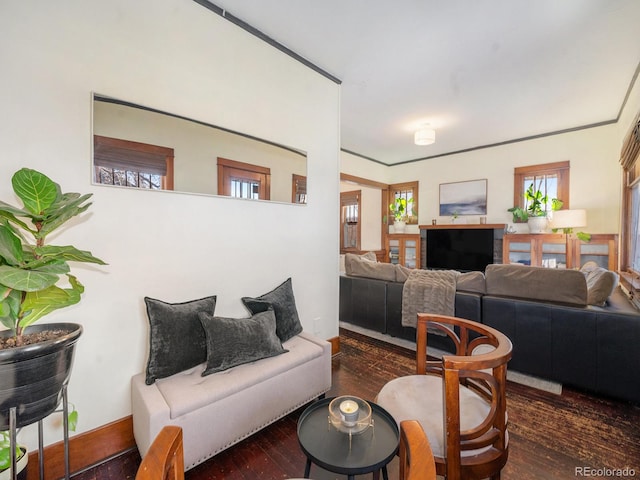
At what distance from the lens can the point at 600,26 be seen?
2.24 metres

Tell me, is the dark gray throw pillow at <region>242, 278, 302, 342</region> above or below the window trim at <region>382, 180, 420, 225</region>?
below

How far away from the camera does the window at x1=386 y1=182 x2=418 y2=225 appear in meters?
6.36

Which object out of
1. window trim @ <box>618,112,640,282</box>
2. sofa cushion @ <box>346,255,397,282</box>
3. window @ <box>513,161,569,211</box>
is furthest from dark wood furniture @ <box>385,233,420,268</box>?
window trim @ <box>618,112,640,282</box>

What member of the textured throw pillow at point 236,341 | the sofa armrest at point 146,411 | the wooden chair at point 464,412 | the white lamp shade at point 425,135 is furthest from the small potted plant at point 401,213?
the sofa armrest at point 146,411

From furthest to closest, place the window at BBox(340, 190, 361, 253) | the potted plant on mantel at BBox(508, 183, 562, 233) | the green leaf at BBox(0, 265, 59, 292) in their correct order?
the window at BBox(340, 190, 361, 253) < the potted plant on mantel at BBox(508, 183, 562, 233) < the green leaf at BBox(0, 265, 59, 292)

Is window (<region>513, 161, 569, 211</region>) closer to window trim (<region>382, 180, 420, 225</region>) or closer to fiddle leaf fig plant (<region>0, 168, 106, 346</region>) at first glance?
window trim (<region>382, 180, 420, 225</region>)

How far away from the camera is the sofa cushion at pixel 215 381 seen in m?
1.46

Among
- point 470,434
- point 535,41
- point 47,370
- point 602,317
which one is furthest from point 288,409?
point 535,41

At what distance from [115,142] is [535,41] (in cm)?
324

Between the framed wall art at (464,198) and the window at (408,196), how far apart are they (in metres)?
0.56

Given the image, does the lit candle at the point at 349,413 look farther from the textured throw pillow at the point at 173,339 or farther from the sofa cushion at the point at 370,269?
the sofa cushion at the point at 370,269

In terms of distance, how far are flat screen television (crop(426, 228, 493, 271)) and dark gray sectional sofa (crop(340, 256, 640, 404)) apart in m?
2.54

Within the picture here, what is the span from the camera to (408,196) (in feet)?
21.4

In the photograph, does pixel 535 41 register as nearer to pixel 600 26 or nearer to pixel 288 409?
pixel 600 26
